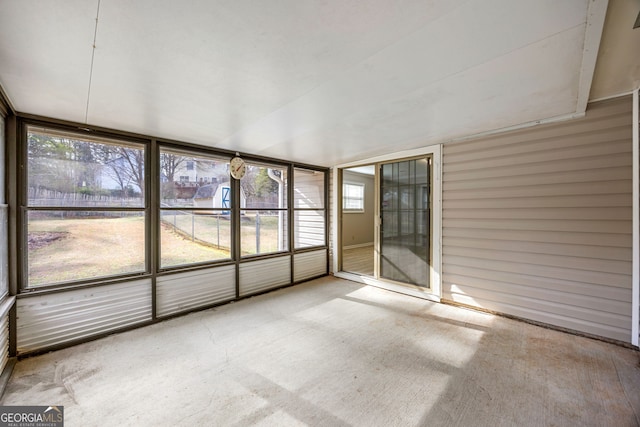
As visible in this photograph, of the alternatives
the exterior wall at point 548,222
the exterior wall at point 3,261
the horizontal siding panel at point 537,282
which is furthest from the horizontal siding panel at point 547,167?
the exterior wall at point 3,261

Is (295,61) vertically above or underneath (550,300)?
above

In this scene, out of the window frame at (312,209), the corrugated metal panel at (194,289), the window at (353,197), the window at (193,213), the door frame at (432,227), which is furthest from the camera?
the window at (353,197)

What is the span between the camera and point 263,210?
13.9ft

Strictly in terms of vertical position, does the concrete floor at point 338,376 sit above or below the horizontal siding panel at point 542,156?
below

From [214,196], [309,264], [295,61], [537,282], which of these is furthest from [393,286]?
[295,61]

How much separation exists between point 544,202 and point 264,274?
3.85m

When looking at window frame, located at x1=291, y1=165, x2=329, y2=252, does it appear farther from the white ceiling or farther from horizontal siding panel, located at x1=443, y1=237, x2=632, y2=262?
horizontal siding panel, located at x1=443, y1=237, x2=632, y2=262

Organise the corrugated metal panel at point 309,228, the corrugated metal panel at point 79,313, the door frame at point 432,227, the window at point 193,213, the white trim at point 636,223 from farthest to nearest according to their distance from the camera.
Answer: the corrugated metal panel at point 309,228 → the door frame at point 432,227 → the window at point 193,213 → the corrugated metal panel at point 79,313 → the white trim at point 636,223

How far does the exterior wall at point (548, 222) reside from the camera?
2398mm

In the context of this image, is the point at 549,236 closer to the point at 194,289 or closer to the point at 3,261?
the point at 194,289

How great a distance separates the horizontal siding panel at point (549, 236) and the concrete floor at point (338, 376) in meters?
0.98

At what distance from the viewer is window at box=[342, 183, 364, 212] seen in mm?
7941

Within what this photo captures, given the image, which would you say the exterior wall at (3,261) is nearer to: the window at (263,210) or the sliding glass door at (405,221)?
the window at (263,210)

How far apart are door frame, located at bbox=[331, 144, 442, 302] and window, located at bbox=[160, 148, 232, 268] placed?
2.22 m
